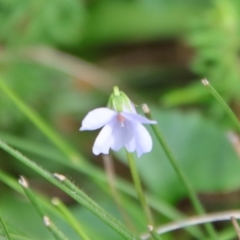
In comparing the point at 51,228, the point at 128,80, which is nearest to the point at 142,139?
the point at 51,228

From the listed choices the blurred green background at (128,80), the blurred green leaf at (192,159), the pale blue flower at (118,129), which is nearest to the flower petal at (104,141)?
the pale blue flower at (118,129)

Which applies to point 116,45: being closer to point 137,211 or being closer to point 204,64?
point 204,64

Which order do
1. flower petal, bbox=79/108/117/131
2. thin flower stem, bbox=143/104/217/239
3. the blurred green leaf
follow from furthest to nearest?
the blurred green leaf → thin flower stem, bbox=143/104/217/239 → flower petal, bbox=79/108/117/131

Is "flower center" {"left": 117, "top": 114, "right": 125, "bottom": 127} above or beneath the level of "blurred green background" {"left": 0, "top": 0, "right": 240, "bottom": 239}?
beneath

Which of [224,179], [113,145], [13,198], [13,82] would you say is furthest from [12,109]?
[113,145]

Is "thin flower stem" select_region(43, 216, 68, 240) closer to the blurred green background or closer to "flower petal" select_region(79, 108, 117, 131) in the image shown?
"flower petal" select_region(79, 108, 117, 131)

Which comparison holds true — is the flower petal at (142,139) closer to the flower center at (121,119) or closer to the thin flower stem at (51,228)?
the flower center at (121,119)

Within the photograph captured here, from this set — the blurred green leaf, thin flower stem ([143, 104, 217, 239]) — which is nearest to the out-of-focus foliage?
the blurred green leaf
